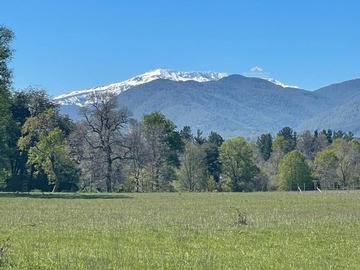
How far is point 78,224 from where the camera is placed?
77.4 feet

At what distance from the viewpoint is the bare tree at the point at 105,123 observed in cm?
7794

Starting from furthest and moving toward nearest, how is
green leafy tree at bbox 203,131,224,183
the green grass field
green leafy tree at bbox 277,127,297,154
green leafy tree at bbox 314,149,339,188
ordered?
green leafy tree at bbox 277,127,297,154 → green leafy tree at bbox 314,149,339,188 → green leafy tree at bbox 203,131,224,183 → the green grass field

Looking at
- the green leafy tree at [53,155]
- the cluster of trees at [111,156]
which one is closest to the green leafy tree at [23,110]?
the cluster of trees at [111,156]

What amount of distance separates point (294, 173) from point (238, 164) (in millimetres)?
11748

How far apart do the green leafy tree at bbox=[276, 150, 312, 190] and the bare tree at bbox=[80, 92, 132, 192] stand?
4068cm

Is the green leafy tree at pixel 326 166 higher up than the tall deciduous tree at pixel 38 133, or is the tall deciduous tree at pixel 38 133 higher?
the tall deciduous tree at pixel 38 133

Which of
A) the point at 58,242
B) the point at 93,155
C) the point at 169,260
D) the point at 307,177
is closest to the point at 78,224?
the point at 58,242

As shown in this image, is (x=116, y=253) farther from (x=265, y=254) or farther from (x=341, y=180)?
(x=341, y=180)

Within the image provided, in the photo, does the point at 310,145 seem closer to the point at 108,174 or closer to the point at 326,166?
the point at 326,166

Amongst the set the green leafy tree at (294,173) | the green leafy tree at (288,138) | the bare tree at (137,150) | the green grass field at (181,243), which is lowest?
the green grass field at (181,243)

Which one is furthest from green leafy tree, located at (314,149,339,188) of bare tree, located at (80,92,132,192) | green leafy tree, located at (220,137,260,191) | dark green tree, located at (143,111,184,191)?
bare tree, located at (80,92,132,192)

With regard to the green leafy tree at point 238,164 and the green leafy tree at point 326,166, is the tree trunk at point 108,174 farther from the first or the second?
the green leafy tree at point 326,166

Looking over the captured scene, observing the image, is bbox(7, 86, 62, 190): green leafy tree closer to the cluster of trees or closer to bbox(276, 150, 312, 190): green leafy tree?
the cluster of trees

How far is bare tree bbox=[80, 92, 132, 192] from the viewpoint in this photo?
7794 cm
